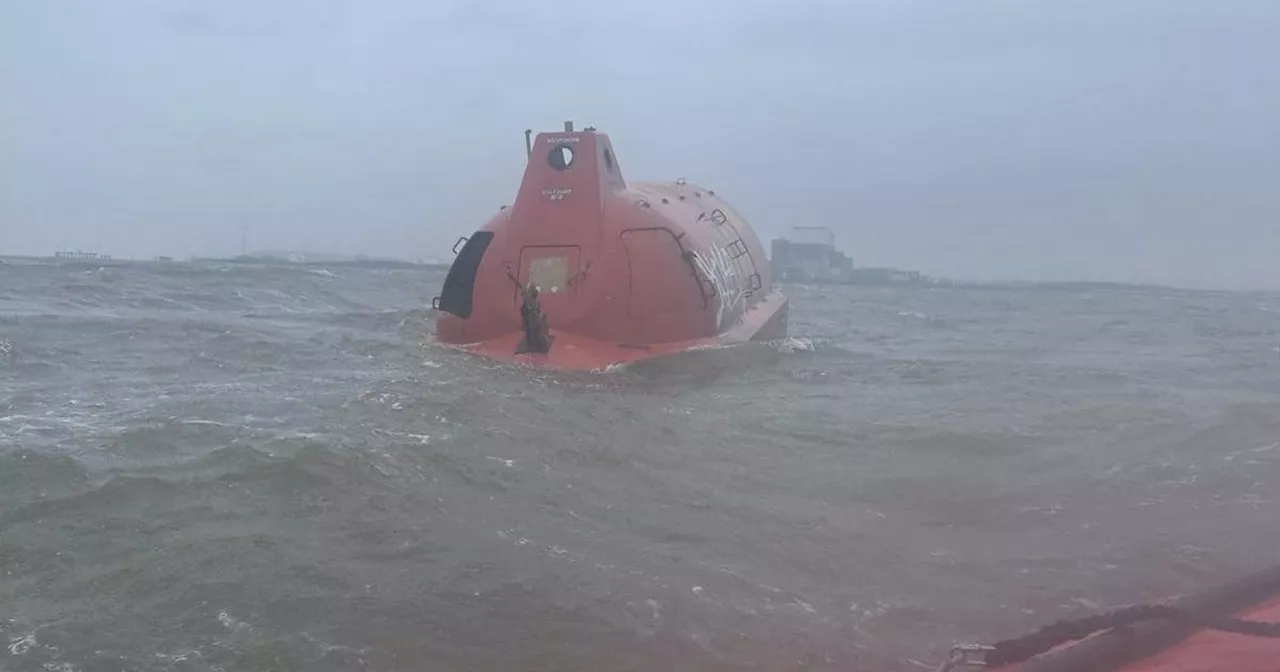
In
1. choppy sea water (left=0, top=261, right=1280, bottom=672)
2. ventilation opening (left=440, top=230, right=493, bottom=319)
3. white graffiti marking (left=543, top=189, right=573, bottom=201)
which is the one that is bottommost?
choppy sea water (left=0, top=261, right=1280, bottom=672)

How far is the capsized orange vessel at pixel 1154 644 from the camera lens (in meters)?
4.31

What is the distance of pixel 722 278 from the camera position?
56.3 feet

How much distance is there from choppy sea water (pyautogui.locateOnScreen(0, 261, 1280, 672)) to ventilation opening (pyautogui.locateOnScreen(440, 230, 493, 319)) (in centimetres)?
102

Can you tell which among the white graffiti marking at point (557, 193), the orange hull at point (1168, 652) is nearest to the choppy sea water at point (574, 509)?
the orange hull at point (1168, 652)

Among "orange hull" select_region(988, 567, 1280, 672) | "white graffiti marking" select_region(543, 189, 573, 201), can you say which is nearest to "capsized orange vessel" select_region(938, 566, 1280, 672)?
"orange hull" select_region(988, 567, 1280, 672)

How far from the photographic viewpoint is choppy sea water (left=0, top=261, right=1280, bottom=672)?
5246 millimetres

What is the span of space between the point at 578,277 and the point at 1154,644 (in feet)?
35.4

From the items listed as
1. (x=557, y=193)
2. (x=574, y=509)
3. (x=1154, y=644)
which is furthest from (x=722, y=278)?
(x=1154, y=644)

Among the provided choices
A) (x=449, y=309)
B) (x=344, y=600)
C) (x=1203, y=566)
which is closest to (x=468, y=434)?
(x=344, y=600)

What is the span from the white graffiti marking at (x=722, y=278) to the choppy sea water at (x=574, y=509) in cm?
169

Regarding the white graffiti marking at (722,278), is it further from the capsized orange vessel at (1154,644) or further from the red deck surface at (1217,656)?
the red deck surface at (1217,656)

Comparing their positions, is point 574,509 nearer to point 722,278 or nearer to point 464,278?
point 464,278

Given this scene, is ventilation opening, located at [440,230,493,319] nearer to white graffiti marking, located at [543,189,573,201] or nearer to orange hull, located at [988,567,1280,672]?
white graffiti marking, located at [543,189,573,201]

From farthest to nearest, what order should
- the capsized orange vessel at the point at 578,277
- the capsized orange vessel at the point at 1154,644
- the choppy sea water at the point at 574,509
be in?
the capsized orange vessel at the point at 578,277, the choppy sea water at the point at 574,509, the capsized orange vessel at the point at 1154,644
